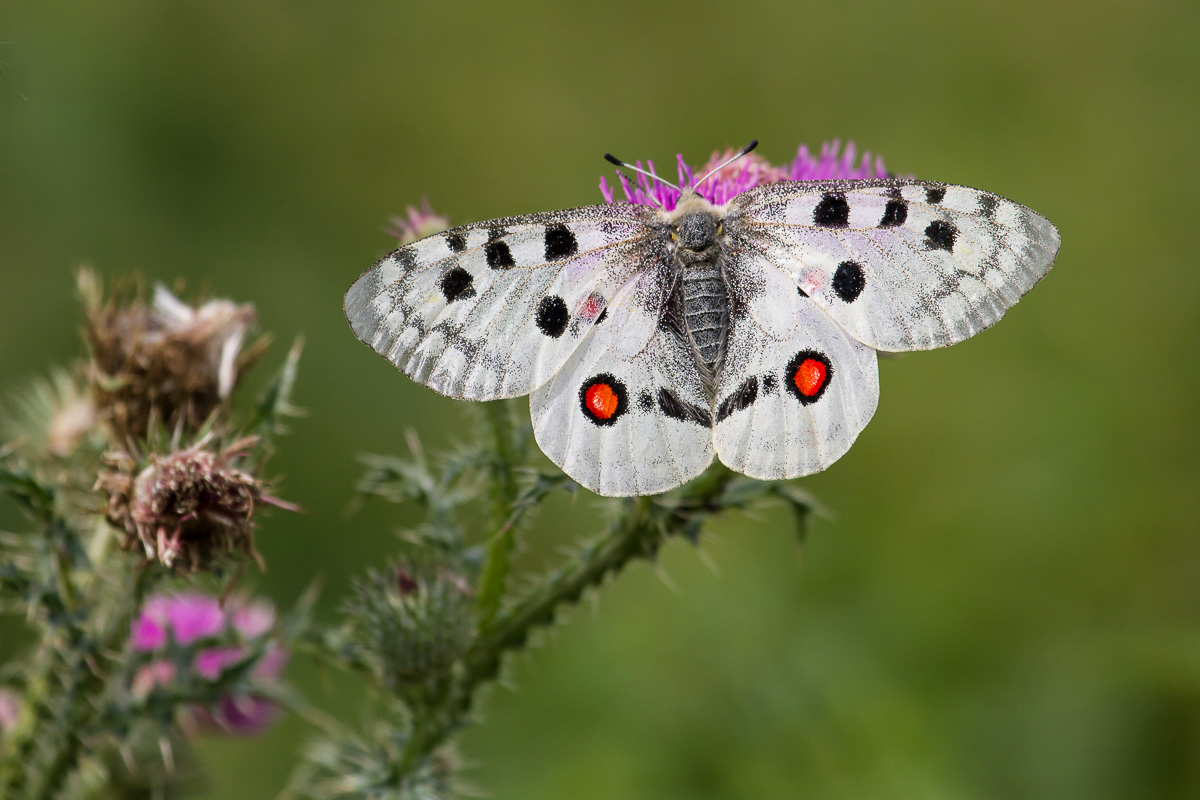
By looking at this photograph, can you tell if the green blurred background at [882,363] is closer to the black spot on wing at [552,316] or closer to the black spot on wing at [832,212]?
the black spot on wing at [552,316]

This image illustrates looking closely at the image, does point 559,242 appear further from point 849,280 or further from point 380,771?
point 380,771

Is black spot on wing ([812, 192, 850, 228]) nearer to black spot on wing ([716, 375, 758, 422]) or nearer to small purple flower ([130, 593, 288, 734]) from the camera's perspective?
black spot on wing ([716, 375, 758, 422])

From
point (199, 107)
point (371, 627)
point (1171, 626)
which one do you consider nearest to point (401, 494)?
point (371, 627)

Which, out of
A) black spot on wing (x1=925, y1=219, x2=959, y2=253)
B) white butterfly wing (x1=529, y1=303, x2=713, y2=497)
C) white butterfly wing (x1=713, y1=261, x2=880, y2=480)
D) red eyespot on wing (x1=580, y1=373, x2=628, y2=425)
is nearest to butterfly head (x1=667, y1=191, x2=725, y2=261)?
white butterfly wing (x1=713, y1=261, x2=880, y2=480)

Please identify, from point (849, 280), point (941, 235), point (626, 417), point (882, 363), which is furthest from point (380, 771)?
point (882, 363)

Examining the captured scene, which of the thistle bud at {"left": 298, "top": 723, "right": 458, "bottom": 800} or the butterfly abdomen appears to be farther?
the butterfly abdomen
